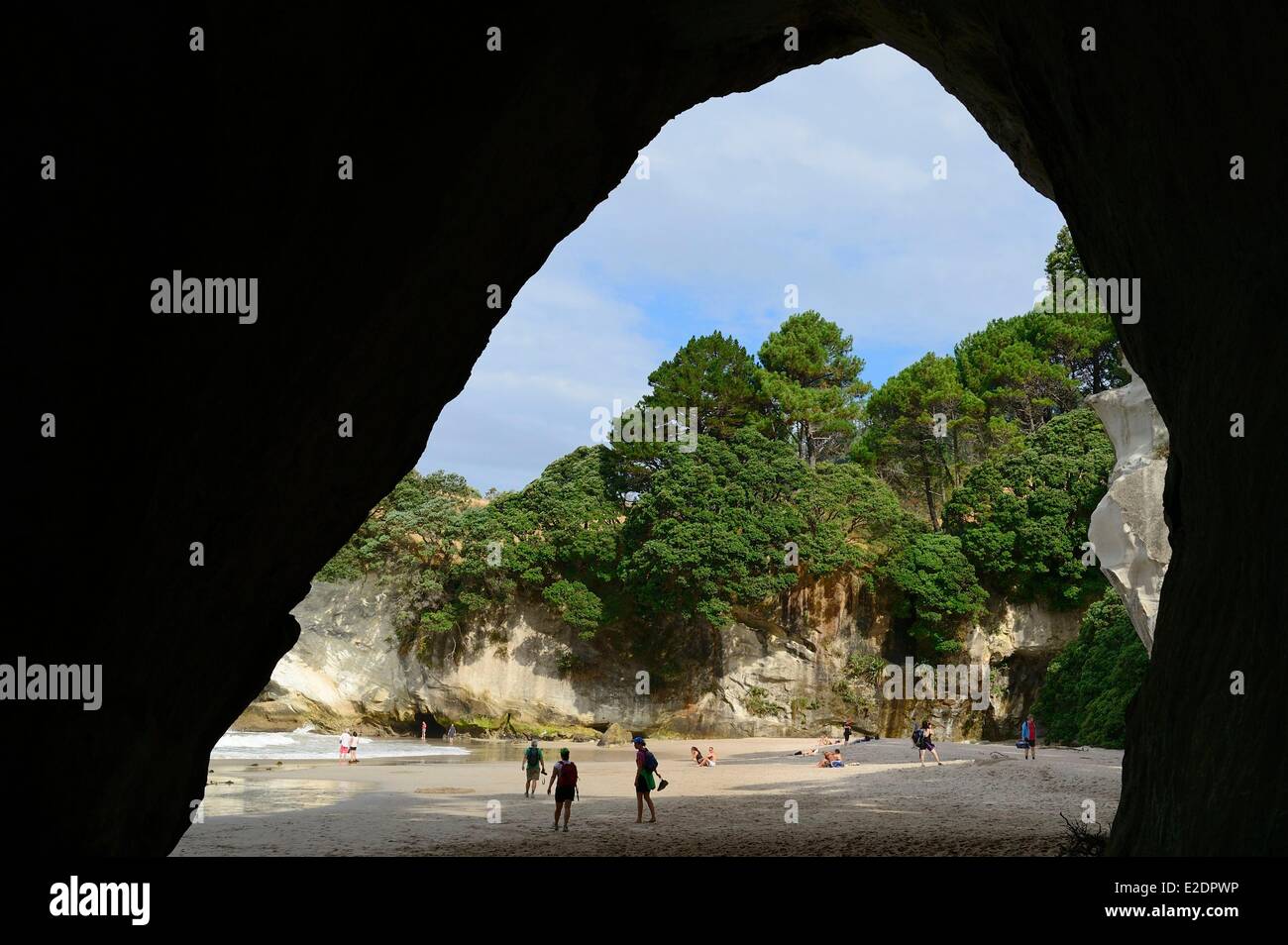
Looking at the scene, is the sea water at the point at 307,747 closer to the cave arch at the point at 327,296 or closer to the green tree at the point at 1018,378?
the cave arch at the point at 327,296

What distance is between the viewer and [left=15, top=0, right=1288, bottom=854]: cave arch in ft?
14.7

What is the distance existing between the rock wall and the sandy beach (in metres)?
11.4

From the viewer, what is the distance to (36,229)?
4422 millimetres

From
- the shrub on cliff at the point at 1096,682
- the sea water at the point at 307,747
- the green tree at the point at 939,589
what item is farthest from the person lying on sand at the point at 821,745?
the sea water at the point at 307,747

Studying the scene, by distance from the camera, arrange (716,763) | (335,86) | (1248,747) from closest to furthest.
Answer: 1. (1248,747)
2. (335,86)
3. (716,763)

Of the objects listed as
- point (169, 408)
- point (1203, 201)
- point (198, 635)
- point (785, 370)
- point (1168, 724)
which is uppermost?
point (785, 370)

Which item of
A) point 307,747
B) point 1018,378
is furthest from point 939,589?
point 307,747

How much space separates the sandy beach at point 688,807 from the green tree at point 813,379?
80.7ft

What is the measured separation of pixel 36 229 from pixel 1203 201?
6062 mm

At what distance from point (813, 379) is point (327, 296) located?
5005 centimetres

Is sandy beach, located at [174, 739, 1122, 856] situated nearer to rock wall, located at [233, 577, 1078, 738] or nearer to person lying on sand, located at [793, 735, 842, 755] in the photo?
person lying on sand, located at [793, 735, 842, 755]

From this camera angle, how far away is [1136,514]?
24.8 m
